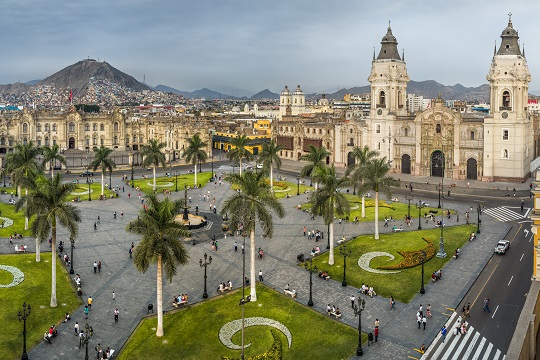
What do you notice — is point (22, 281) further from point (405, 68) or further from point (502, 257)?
point (405, 68)

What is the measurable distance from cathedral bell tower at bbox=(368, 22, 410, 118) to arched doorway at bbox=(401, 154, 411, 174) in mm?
9144

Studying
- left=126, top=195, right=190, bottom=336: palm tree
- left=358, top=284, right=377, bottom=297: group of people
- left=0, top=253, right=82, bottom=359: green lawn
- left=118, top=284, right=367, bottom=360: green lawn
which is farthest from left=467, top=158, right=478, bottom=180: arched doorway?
left=0, top=253, right=82, bottom=359: green lawn

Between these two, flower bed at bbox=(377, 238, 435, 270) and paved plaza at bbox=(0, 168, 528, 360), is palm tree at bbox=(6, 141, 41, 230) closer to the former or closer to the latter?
paved plaza at bbox=(0, 168, 528, 360)

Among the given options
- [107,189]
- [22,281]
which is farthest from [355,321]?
[107,189]

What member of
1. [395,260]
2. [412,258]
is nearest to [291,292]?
[395,260]

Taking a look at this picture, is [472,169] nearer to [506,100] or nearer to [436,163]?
[436,163]

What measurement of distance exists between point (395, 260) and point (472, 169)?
1940 inches

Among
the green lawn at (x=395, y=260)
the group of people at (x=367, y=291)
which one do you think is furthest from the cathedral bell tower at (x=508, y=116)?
the group of people at (x=367, y=291)

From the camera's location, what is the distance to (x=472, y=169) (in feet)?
299

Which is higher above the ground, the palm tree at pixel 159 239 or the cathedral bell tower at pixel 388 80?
the cathedral bell tower at pixel 388 80

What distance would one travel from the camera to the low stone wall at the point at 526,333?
2495 cm

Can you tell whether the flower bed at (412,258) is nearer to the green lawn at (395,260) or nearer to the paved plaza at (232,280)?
the green lawn at (395,260)

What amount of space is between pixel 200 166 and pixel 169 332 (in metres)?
76.8

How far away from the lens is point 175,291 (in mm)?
42625
